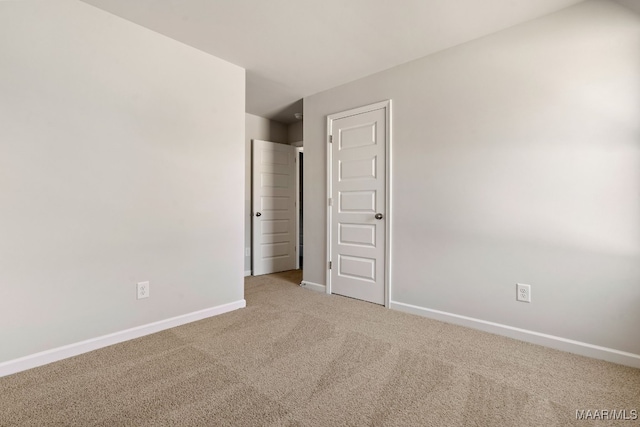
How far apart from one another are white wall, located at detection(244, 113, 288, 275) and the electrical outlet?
3362mm

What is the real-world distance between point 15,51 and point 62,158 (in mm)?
652

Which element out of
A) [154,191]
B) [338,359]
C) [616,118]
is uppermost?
[616,118]

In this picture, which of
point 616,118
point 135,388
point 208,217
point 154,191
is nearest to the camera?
point 135,388

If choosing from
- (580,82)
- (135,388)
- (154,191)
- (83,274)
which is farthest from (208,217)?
(580,82)

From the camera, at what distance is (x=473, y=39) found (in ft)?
8.14

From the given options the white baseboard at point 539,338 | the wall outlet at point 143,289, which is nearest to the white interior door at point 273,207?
the wall outlet at point 143,289

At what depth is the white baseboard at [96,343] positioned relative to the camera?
5.93 feet

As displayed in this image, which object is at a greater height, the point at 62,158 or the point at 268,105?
the point at 268,105

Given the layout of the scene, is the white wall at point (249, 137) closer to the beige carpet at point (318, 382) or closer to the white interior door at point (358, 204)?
the white interior door at point (358, 204)

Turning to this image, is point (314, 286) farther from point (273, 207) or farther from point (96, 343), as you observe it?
point (96, 343)

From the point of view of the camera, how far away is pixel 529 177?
88.3 inches

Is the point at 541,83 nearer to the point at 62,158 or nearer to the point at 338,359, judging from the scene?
the point at 338,359

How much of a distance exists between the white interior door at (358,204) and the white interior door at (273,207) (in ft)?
4.74

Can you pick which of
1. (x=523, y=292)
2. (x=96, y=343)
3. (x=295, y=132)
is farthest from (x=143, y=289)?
(x=295, y=132)
